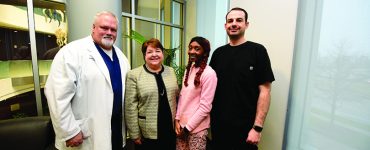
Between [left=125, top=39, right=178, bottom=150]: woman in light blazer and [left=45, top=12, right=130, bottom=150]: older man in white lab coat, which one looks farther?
[left=125, top=39, right=178, bottom=150]: woman in light blazer

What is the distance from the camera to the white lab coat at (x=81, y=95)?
137 centimetres

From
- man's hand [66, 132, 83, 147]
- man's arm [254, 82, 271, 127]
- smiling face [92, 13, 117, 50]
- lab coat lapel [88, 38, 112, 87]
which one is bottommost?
man's hand [66, 132, 83, 147]

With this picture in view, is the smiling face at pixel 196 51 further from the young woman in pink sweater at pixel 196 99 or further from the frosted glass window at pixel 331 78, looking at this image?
the frosted glass window at pixel 331 78

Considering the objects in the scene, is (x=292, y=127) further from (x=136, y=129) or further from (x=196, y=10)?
(x=196, y=10)

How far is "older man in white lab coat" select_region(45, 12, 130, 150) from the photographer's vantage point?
1.37m

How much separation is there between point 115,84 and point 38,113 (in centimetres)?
128

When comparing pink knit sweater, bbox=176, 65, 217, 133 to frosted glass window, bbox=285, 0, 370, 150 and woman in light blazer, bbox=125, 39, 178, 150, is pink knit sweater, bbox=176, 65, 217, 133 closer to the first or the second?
woman in light blazer, bbox=125, 39, 178, 150

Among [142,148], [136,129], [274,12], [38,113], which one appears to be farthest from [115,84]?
[274,12]

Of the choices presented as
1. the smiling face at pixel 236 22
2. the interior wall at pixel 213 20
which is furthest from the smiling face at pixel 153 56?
the interior wall at pixel 213 20

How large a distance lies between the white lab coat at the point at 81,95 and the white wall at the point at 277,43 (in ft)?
5.23

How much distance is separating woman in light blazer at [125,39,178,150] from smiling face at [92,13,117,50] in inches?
10.7

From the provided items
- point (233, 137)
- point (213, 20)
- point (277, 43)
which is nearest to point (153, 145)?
point (233, 137)

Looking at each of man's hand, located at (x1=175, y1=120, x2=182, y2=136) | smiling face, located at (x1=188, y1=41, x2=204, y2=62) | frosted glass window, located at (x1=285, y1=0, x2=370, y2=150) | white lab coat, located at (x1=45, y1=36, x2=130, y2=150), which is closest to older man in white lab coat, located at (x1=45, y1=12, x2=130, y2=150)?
white lab coat, located at (x1=45, y1=36, x2=130, y2=150)

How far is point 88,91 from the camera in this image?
1477 mm
